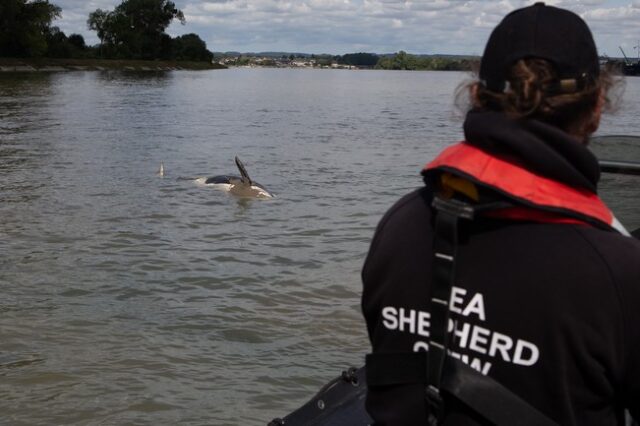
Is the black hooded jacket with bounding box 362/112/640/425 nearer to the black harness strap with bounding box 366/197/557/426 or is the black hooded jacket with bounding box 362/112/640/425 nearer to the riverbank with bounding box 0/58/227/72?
the black harness strap with bounding box 366/197/557/426

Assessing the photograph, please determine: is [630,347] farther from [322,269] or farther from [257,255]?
[257,255]

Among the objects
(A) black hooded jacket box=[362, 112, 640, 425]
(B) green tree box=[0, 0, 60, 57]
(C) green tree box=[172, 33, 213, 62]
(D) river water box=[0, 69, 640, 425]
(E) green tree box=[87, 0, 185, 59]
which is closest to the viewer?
(A) black hooded jacket box=[362, 112, 640, 425]

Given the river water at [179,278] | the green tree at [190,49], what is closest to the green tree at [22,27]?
the green tree at [190,49]

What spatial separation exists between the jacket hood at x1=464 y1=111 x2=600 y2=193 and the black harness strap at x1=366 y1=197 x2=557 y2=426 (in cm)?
14

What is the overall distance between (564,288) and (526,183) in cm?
23

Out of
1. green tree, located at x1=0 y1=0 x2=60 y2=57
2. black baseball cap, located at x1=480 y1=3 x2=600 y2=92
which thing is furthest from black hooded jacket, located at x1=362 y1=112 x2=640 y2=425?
green tree, located at x1=0 y1=0 x2=60 y2=57

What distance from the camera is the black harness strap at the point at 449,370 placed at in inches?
69.9

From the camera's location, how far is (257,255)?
34.8 feet

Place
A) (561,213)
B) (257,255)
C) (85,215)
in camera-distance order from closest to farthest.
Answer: (561,213) < (257,255) < (85,215)

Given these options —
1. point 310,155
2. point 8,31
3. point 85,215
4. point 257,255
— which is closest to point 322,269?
point 257,255

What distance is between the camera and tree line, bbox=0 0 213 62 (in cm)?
9275

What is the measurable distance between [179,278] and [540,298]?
7875 millimetres

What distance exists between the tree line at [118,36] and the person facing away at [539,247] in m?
96.2

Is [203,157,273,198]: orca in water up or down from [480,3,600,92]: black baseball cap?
down
